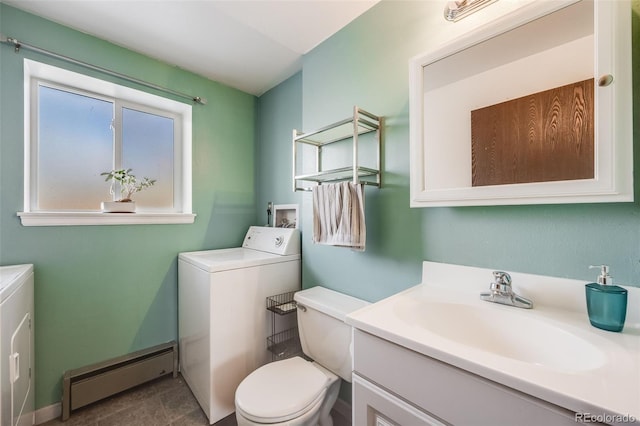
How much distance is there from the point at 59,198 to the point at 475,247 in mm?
2325

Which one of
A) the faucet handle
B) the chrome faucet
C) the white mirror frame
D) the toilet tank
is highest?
the white mirror frame

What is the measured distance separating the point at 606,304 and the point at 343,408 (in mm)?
1249

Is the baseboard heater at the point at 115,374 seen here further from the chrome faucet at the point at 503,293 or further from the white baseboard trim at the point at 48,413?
the chrome faucet at the point at 503,293

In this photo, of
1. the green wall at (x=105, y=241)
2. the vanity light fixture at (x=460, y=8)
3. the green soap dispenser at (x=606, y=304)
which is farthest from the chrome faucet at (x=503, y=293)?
the green wall at (x=105, y=241)

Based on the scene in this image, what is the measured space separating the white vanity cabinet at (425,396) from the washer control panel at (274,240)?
1.00 metres

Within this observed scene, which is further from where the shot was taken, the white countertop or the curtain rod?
the curtain rod

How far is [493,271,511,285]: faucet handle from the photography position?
2.73 ft

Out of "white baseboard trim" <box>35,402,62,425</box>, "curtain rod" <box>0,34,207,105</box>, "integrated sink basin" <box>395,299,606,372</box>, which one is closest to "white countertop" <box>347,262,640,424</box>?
"integrated sink basin" <box>395,299,606,372</box>

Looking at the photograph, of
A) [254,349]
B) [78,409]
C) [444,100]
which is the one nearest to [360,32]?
[444,100]

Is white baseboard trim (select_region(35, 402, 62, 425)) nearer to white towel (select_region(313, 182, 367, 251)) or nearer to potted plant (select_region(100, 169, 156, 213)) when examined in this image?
potted plant (select_region(100, 169, 156, 213))

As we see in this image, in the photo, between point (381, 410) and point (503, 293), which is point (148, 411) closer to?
point (381, 410)

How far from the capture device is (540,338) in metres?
0.71

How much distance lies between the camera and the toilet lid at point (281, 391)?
99cm

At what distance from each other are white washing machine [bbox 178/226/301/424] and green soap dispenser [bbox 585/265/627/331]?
1.38 meters
